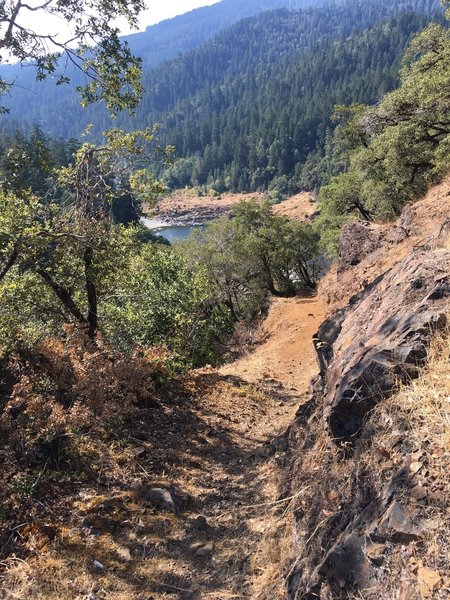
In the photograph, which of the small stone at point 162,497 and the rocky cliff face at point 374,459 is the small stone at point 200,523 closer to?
the small stone at point 162,497

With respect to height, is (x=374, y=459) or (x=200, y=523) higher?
(x=374, y=459)

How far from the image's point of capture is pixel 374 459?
142 inches

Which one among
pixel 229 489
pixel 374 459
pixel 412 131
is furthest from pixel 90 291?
pixel 412 131

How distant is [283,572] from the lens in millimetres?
3850

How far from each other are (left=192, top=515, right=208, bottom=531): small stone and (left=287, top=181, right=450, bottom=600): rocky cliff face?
1.15 m

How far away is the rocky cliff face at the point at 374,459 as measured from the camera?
2.85 m

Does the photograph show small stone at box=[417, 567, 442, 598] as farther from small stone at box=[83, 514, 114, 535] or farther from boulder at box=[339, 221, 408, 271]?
boulder at box=[339, 221, 408, 271]

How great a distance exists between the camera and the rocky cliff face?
2848 millimetres

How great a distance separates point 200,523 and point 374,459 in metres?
2.46

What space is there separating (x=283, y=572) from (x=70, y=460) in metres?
3.22

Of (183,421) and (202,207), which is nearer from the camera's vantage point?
(183,421)

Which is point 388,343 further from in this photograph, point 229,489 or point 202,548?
point 229,489

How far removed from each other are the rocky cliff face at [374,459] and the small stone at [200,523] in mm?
1150

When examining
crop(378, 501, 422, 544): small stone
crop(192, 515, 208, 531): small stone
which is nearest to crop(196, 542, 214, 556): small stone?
crop(192, 515, 208, 531): small stone
